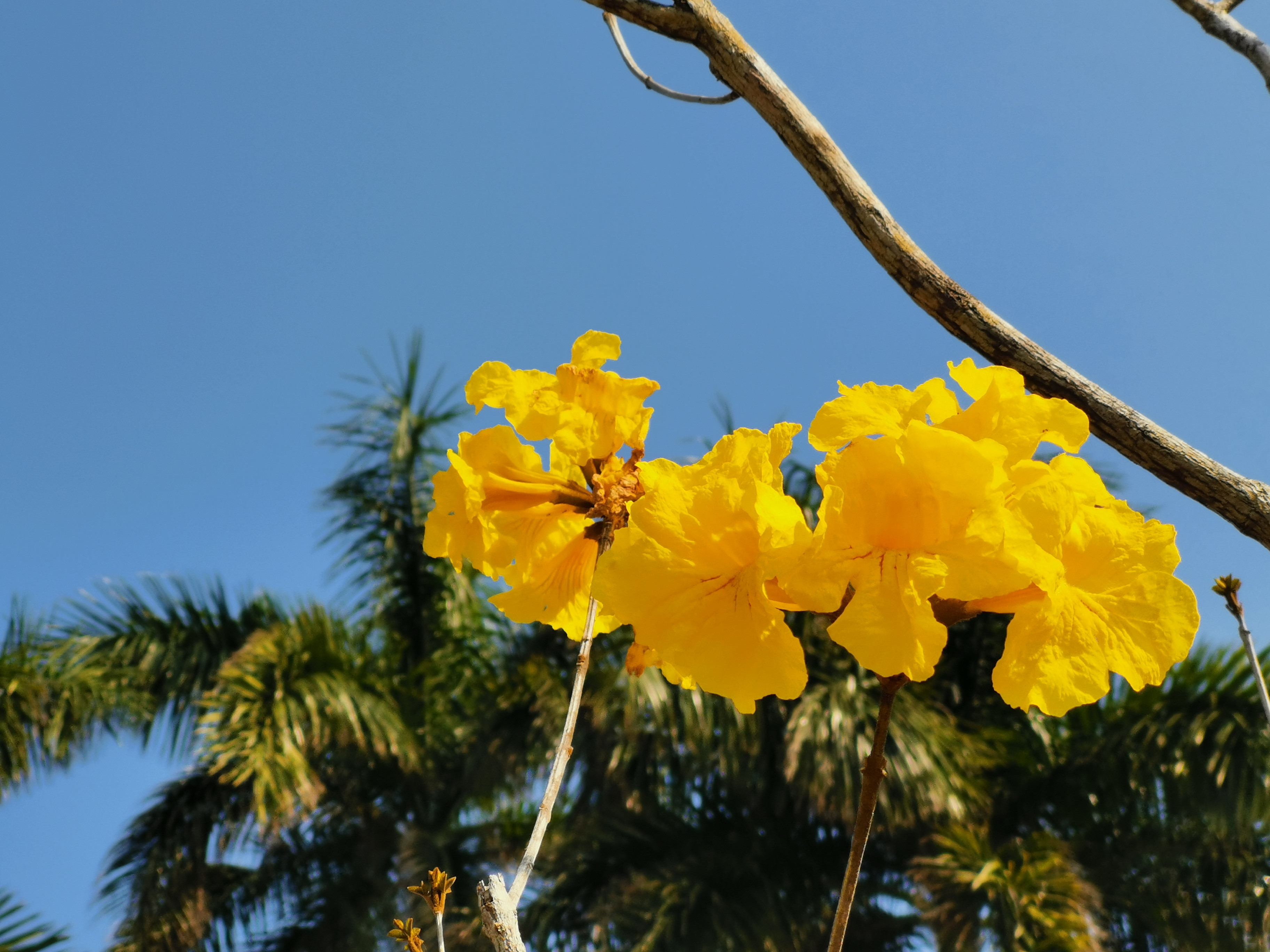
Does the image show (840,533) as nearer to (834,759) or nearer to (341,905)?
(834,759)

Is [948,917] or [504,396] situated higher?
[504,396]

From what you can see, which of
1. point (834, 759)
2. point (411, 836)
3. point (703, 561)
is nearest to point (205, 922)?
point (411, 836)

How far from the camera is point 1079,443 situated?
62cm

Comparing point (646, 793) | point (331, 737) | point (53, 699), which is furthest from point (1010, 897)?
point (53, 699)

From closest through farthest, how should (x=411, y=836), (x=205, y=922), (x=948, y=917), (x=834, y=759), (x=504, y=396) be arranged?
(x=504, y=396) → (x=948, y=917) → (x=834, y=759) → (x=205, y=922) → (x=411, y=836)

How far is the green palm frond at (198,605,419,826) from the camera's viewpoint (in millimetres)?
5785

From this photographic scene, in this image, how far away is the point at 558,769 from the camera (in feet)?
1.92

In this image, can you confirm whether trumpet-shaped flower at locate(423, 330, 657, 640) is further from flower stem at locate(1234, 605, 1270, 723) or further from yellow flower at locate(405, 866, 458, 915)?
flower stem at locate(1234, 605, 1270, 723)

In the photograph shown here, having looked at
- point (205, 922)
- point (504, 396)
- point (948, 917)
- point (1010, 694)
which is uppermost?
point (504, 396)

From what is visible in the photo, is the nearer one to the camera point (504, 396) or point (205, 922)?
point (504, 396)

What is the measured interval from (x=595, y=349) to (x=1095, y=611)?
0.47 meters

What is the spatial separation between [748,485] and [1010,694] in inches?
8.4

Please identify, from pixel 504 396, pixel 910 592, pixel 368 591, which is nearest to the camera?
pixel 910 592

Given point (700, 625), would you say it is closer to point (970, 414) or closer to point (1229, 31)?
point (970, 414)
